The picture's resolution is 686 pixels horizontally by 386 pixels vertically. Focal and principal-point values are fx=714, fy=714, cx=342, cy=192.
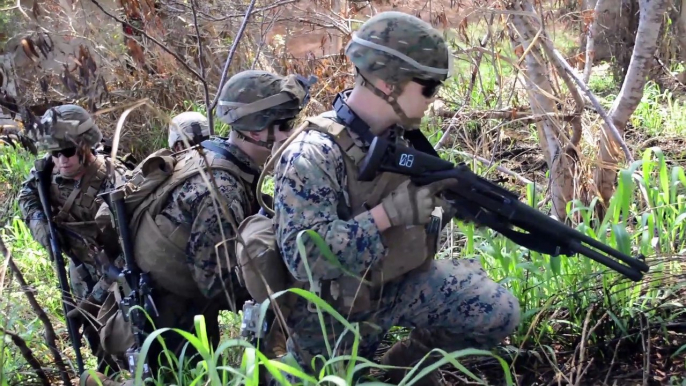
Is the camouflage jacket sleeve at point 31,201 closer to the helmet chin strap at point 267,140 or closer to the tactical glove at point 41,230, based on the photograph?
the tactical glove at point 41,230

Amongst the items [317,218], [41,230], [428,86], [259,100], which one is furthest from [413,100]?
[41,230]

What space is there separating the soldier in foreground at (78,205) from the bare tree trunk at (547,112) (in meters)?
2.30

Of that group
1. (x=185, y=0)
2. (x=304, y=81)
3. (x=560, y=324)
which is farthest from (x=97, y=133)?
(x=185, y=0)

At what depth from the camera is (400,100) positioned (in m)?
2.29

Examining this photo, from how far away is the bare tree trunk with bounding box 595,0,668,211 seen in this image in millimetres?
3559

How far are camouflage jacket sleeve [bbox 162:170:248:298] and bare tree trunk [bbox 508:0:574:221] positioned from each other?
1.91m

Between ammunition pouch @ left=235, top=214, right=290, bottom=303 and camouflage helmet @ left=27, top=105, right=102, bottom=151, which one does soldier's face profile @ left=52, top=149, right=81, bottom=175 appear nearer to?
camouflage helmet @ left=27, top=105, right=102, bottom=151

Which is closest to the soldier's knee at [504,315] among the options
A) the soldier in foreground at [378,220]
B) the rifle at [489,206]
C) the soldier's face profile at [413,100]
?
the soldier in foreground at [378,220]

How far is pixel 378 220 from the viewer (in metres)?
2.20

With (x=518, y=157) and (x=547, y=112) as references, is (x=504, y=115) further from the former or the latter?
(x=518, y=157)

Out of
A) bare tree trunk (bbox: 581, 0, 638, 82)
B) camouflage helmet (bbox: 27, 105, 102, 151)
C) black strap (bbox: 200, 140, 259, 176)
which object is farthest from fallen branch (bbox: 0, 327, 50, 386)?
bare tree trunk (bbox: 581, 0, 638, 82)

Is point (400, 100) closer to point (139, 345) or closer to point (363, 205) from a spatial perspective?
point (363, 205)

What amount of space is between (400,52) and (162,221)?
1337 mm

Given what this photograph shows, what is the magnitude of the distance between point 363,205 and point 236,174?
2.71 feet
